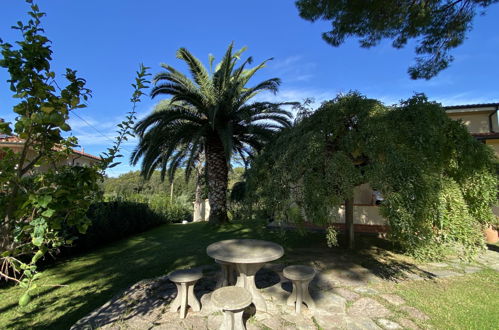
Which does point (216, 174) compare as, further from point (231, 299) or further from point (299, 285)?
point (231, 299)

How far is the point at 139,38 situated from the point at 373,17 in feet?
23.3

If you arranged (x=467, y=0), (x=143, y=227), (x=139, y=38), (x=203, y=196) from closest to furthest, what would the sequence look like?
(x=467, y=0) < (x=139, y=38) < (x=143, y=227) < (x=203, y=196)

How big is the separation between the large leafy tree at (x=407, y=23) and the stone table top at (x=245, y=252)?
592 centimetres

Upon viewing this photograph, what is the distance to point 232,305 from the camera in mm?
2582

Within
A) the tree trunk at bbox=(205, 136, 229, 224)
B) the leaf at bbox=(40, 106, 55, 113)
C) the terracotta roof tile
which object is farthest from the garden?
the terracotta roof tile

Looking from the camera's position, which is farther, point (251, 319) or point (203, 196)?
point (203, 196)

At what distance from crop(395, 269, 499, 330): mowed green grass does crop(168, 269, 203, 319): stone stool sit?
3.15 meters

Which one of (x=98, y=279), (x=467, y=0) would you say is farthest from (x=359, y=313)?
(x=467, y=0)

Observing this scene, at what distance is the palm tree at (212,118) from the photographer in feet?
29.6

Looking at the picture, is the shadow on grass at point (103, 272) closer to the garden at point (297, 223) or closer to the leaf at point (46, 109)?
the garden at point (297, 223)

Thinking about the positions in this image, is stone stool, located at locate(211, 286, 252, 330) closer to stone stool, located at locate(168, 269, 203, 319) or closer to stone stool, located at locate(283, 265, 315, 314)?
stone stool, located at locate(168, 269, 203, 319)

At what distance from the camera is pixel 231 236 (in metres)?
8.38

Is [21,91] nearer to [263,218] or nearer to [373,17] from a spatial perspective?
[263,218]

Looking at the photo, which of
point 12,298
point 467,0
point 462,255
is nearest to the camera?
point 12,298
